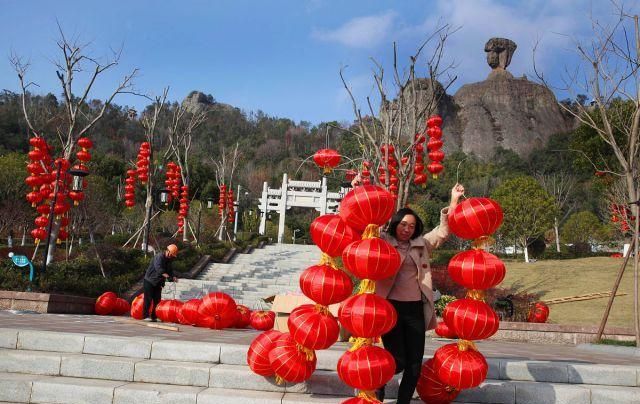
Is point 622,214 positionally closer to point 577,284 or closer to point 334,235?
point 577,284

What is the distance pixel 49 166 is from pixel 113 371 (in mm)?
12032

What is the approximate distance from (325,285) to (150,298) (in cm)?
577

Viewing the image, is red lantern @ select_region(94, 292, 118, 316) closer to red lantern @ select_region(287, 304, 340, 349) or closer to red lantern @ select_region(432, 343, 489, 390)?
red lantern @ select_region(287, 304, 340, 349)

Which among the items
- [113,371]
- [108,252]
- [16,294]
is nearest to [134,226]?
[108,252]

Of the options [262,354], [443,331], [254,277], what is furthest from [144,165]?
[262,354]

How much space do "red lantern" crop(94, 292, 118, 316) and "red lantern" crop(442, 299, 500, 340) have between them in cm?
879

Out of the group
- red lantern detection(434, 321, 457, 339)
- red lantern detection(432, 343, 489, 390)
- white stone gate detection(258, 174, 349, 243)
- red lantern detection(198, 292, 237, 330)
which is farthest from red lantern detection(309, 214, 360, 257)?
white stone gate detection(258, 174, 349, 243)

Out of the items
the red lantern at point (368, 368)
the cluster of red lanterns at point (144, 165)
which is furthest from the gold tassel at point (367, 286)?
the cluster of red lanterns at point (144, 165)

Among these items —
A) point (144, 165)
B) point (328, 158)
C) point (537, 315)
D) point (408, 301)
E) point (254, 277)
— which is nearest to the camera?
point (408, 301)

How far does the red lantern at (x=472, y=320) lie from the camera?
12.6 ft

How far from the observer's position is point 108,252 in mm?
16438

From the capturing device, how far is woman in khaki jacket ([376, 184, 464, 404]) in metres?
3.78

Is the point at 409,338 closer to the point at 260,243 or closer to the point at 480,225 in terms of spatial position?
the point at 480,225

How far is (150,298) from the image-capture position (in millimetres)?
8812
